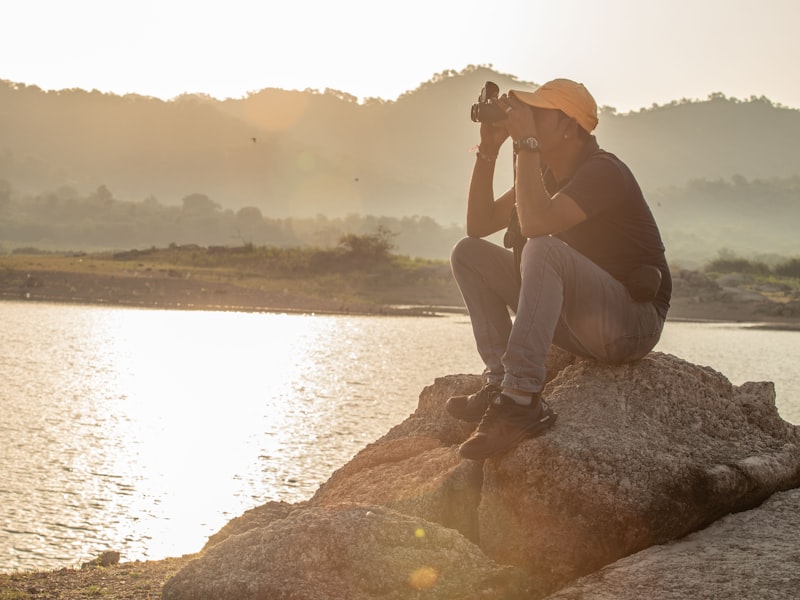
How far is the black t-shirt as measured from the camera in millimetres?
5180

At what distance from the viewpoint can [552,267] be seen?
4.96 m

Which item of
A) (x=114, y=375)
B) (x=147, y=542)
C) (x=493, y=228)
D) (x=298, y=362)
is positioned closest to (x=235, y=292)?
(x=298, y=362)

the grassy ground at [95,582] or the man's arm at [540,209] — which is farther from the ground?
the man's arm at [540,209]

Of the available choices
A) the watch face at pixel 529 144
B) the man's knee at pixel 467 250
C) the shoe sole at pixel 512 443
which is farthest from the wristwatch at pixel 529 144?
the shoe sole at pixel 512 443

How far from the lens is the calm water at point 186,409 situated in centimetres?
1050

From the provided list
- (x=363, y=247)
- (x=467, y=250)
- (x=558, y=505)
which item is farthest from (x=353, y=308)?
(x=558, y=505)

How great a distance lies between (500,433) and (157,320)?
41081 millimetres

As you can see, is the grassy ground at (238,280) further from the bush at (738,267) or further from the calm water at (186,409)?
the bush at (738,267)

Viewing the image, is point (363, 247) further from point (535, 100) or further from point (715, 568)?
point (715, 568)

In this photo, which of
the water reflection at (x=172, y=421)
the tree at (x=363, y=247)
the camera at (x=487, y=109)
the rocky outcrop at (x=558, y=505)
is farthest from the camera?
the tree at (x=363, y=247)

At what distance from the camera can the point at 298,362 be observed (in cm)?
2988

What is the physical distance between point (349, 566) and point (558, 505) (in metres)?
1.12

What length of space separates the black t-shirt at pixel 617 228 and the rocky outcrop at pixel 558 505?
709 millimetres

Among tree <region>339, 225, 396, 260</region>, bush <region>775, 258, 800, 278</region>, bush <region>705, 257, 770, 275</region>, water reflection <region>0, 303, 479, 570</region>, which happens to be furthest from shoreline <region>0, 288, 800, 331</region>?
bush <region>705, 257, 770, 275</region>
